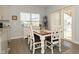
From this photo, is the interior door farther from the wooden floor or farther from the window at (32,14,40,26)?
the wooden floor

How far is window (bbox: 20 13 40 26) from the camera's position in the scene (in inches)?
80.1

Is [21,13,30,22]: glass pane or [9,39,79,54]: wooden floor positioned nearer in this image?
[9,39,79,54]: wooden floor

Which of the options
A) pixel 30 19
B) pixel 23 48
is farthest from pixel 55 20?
pixel 23 48

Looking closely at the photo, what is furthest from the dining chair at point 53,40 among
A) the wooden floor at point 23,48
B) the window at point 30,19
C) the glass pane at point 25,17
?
the glass pane at point 25,17

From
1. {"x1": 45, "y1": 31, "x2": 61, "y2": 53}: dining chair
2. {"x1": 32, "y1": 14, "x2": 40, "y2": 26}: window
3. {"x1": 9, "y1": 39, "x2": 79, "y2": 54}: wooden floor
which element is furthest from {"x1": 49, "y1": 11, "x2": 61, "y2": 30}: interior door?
{"x1": 9, "y1": 39, "x2": 79, "y2": 54}: wooden floor

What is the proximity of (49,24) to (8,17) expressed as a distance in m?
0.83

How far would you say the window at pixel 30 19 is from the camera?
2035mm

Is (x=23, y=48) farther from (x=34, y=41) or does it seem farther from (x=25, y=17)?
(x=25, y=17)

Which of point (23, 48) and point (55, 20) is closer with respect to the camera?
point (23, 48)

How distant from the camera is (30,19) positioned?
6.88 feet

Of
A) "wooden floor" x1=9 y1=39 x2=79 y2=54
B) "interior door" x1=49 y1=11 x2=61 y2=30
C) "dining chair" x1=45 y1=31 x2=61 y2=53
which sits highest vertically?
"interior door" x1=49 y1=11 x2=61 y2=30
